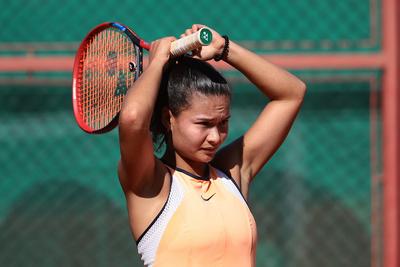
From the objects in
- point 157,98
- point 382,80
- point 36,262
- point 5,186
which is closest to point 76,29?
point 5,186

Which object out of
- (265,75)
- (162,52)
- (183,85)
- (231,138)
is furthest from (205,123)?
(231,138)

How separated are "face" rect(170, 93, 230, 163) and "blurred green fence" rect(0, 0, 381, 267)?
1.75 metres

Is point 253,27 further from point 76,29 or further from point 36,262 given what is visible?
point 36,262

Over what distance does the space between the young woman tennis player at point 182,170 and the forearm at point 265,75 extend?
4cm

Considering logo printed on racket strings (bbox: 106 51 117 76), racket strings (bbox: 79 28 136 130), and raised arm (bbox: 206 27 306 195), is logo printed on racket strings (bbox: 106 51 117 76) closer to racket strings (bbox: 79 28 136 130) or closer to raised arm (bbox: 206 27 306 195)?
racket strings (bbox: 79 28 136 130)

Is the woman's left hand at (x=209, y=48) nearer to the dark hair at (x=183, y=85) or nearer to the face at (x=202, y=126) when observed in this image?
the dark hair at (x=183, y=85)

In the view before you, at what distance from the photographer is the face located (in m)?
2.32

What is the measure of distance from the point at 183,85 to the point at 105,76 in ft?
1.24

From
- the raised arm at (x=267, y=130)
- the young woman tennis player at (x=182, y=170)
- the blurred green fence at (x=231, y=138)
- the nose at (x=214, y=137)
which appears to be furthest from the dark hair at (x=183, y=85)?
the blurred green fence at (x=231, y=138)

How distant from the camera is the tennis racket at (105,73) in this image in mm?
2547

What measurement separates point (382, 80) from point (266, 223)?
2.98ft

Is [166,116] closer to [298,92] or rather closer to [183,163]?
[183,163]

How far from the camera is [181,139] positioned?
7.77 feet

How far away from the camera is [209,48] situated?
2447 mm
